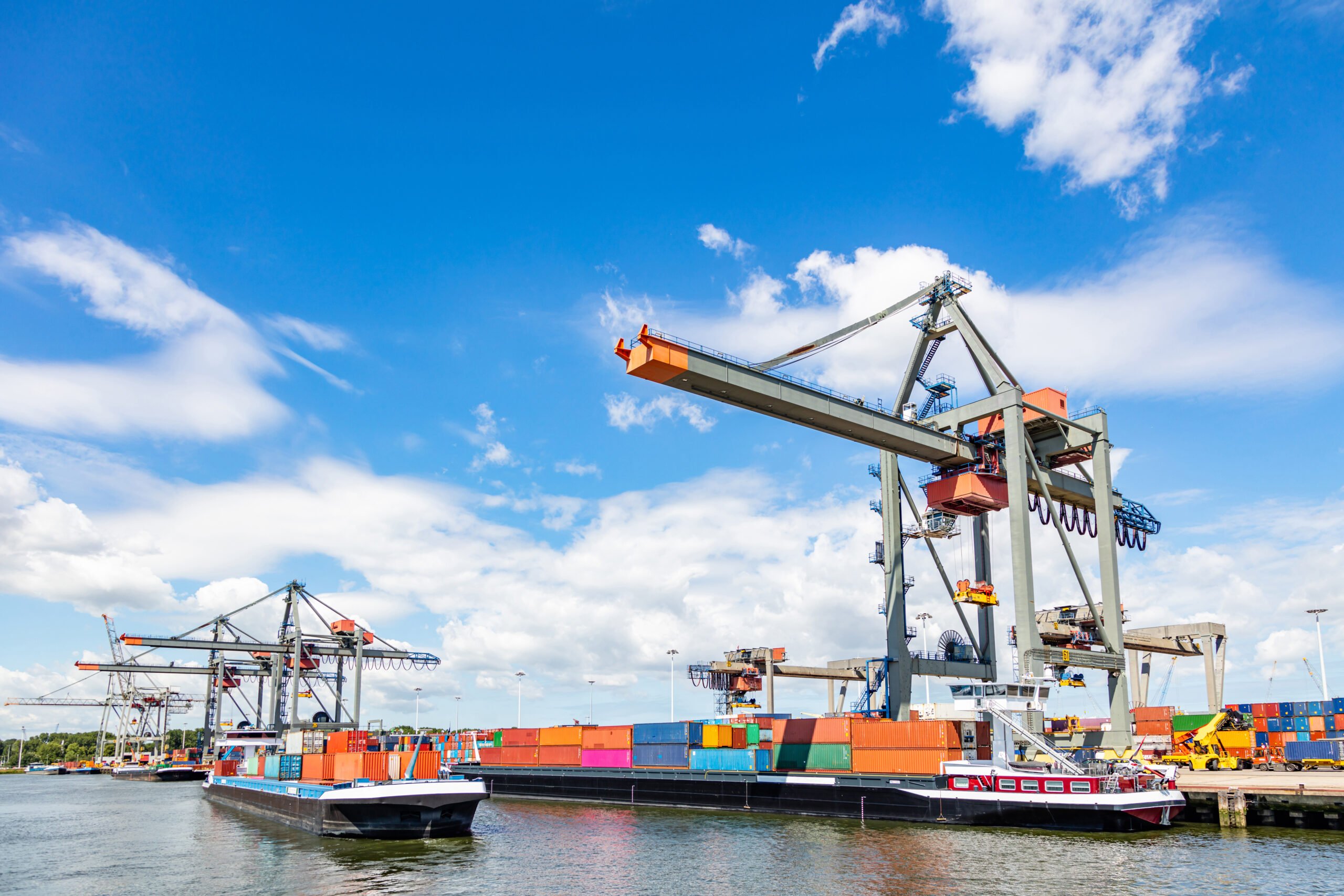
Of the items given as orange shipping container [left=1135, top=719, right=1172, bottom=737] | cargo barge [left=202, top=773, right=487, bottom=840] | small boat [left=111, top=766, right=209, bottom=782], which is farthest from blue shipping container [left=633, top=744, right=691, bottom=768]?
small boat [left=111, top=766, right=209, bottom=782]

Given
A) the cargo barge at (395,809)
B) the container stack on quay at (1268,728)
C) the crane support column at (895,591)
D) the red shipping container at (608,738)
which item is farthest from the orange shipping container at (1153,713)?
the cargo barge at (395,809)

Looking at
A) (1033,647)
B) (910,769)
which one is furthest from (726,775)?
(1033,647)

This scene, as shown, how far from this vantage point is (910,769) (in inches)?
1353

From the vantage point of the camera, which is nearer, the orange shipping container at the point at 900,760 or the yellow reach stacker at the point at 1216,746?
the orange shipping container at the point at 900,760

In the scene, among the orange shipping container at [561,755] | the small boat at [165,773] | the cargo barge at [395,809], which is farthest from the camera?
the small boat at [165,773]

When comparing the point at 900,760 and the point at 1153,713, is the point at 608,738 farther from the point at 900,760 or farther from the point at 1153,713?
the point at 1153,713

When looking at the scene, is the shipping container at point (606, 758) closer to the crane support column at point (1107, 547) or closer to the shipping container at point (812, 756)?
the shipping container at point (812, 756)

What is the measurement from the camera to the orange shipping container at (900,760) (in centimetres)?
3391

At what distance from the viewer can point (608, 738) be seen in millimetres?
47969

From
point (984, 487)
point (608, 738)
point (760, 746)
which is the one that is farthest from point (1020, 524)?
point (608, 738)

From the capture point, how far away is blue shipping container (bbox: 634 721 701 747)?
143ft

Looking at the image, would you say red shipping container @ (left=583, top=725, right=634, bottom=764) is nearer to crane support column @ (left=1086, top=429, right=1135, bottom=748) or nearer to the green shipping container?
the green shipping container

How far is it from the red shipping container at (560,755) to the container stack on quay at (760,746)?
0.14 feet

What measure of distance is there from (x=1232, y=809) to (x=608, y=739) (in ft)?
95.8
